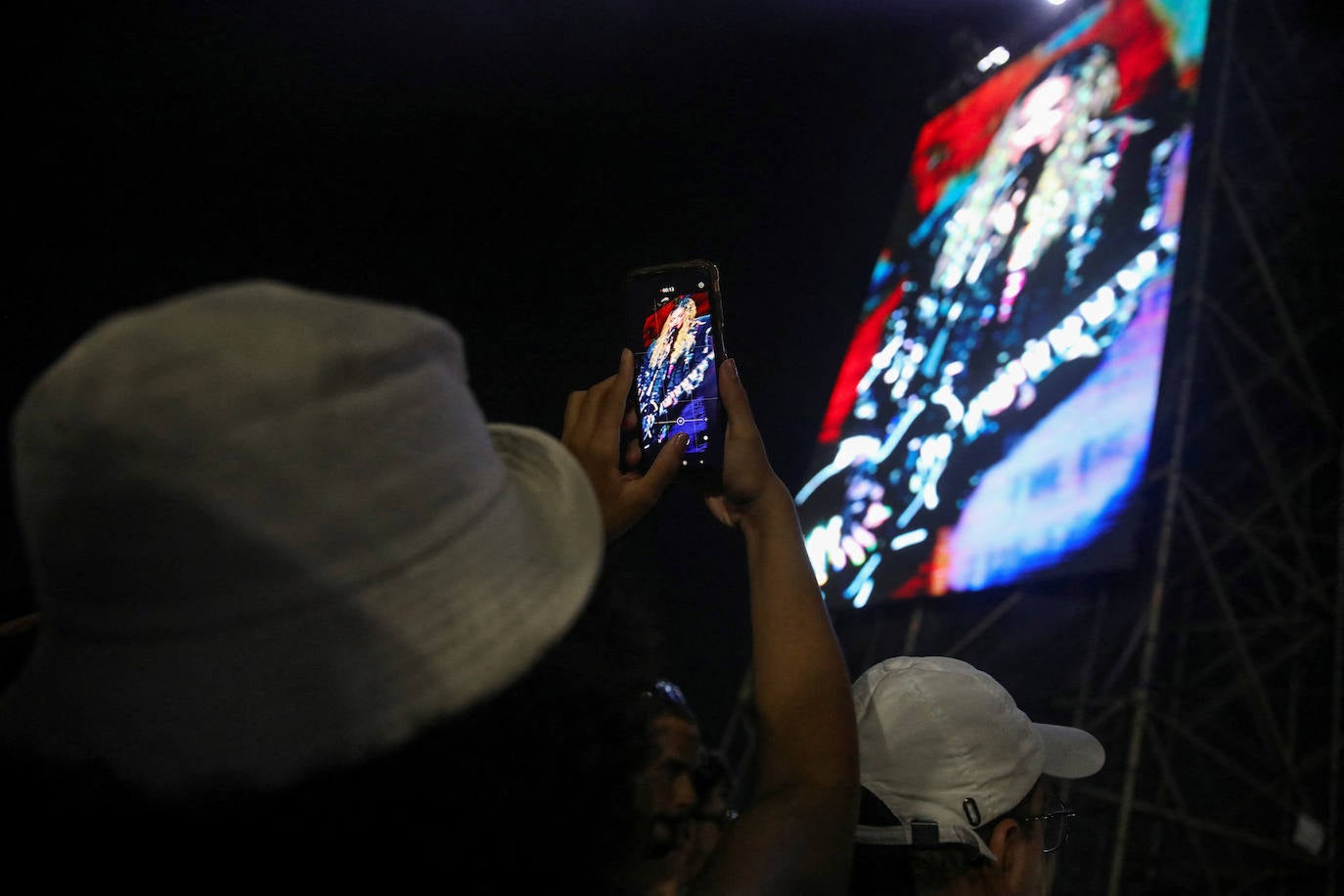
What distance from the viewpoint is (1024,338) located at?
143 inches

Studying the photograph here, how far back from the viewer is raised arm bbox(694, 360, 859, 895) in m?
0.80

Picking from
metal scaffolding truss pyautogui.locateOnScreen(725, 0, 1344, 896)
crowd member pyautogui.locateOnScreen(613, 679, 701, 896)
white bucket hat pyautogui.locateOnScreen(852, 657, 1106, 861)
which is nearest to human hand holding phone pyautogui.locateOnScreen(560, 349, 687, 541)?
crowd member pyautogui.locateOnScreen(613, 679, 701, 896)

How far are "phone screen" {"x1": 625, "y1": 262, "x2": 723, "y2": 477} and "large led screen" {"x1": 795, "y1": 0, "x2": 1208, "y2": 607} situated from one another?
7.56 feet

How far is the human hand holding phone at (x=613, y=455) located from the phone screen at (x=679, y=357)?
0.03 m

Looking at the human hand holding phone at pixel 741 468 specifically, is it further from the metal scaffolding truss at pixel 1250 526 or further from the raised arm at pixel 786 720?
the metal scaffolding truss at pixel 1250 526

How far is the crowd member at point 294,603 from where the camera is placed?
508 mm

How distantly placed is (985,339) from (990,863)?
285 centimetres

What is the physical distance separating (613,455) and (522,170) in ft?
9.46

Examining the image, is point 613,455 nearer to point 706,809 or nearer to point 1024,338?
point 706,809

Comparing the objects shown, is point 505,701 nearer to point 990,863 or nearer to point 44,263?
point 990,863

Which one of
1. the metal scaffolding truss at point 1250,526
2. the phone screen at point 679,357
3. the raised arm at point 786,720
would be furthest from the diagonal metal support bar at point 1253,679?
the raised arm at point 786,720

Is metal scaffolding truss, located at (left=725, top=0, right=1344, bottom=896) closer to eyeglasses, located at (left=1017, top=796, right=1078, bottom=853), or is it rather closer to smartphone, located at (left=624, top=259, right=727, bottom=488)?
eyeglasses, located at (left=1017, top=796, right=1078, bottom=853)

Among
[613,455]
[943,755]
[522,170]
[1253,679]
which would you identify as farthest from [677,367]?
[1253,679]

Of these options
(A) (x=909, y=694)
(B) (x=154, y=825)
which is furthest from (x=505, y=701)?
(A) (x=909, y=694)
